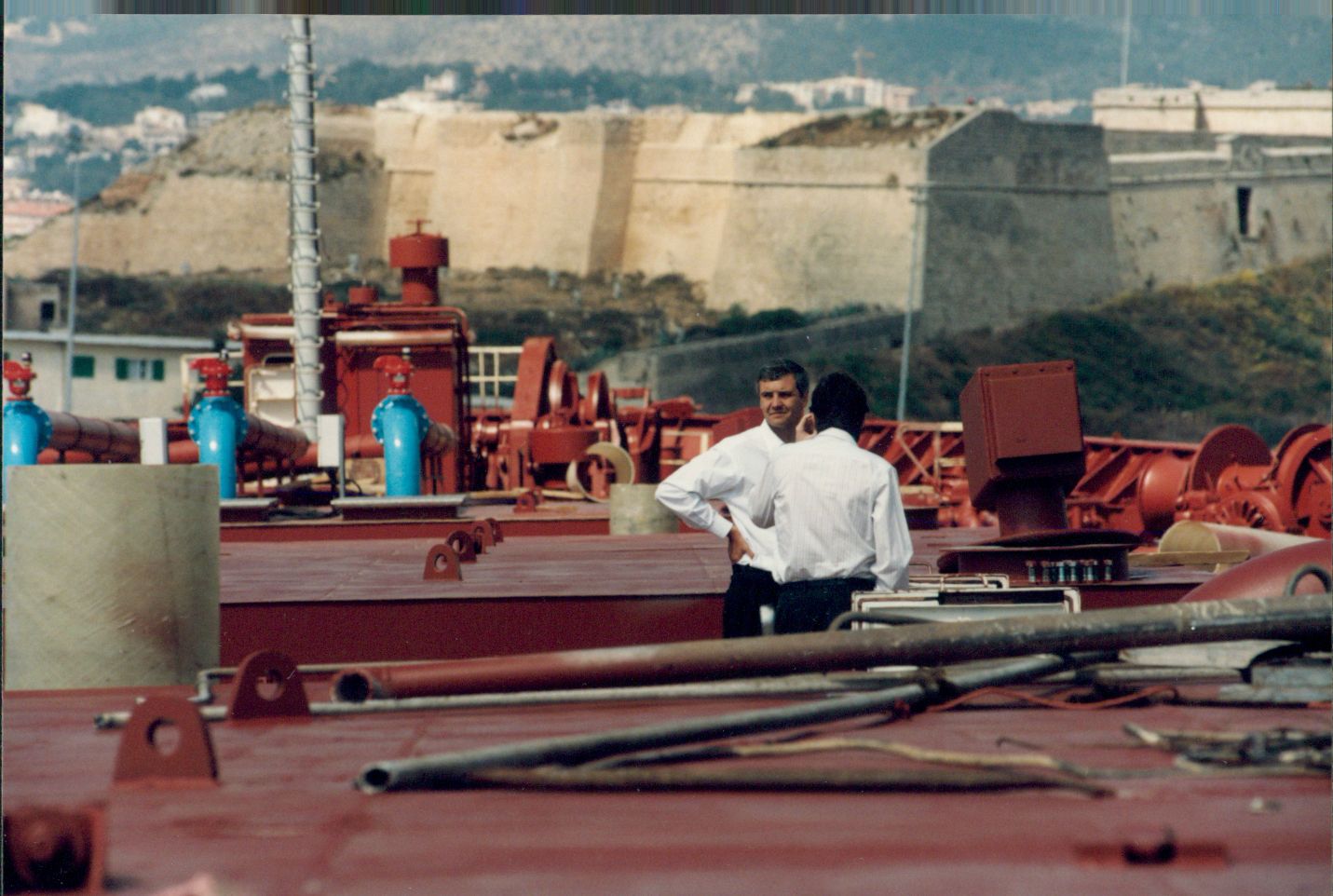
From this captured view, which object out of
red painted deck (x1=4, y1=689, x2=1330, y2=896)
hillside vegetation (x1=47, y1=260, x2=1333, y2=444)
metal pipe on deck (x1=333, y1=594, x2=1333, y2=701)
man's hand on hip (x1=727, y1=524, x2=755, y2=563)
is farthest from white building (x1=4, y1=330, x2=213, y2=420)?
red painted deck (x1=4, y1=689, x2=1330, y2=896)

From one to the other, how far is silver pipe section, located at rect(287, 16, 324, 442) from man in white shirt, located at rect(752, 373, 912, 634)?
55.6ft

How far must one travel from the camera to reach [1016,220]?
88.8 meters

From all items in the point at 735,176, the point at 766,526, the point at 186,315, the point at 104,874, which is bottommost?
the point at 104,874

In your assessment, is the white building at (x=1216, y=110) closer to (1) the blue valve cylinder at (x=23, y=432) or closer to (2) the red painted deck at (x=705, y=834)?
(1) the blue valve cylinder at (x=23, y=432)

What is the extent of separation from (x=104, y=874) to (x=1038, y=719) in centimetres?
263

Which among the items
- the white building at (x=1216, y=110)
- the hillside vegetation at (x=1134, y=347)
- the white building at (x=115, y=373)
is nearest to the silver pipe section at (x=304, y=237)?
the white building at (x=115, y=373)

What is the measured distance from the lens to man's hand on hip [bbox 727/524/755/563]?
779 cm

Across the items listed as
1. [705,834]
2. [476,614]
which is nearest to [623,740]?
[705,834]

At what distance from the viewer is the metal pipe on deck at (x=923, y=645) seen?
5676 millimetres

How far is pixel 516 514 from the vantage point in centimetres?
1672

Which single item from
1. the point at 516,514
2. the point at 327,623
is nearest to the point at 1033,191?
the point at 516,514

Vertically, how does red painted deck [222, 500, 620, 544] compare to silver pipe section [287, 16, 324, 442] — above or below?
below

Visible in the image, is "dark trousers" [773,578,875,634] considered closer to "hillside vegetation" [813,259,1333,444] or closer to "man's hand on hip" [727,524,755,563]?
"man's hand on hip" [727,524,755,563]

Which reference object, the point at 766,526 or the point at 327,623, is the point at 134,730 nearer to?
the point at 766,526
